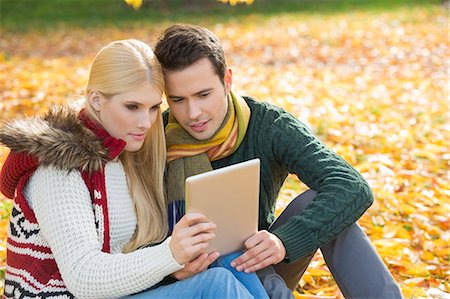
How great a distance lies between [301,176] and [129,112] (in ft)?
2.52

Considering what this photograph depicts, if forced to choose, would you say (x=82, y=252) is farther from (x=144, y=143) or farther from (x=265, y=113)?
(x=265, y=113)

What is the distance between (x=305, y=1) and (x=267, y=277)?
55.6ft

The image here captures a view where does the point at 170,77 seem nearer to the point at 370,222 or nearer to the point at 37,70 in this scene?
the point at 370,222

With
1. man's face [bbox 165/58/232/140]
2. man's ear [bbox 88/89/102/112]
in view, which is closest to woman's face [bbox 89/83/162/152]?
man's ear [bbox 88/89/102/112]

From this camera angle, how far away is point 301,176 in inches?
114

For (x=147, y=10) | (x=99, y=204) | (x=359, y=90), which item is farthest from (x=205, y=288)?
(x=147, y=10)

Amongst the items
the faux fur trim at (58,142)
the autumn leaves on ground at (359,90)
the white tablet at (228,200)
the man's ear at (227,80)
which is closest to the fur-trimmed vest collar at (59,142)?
the faux fur trim at (58,142)

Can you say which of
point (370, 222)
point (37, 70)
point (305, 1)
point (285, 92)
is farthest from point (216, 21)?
point (370, 222)

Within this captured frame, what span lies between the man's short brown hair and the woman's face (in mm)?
227

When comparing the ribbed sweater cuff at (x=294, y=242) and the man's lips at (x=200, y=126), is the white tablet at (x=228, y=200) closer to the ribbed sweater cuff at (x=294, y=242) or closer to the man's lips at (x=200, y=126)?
the ribbed sweater cuff at (x=294, y=242)

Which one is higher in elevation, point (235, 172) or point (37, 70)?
point (235, 172)

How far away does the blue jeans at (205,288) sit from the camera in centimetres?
233

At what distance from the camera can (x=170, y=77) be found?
9.20ft

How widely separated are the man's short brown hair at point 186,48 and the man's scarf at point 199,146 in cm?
17
